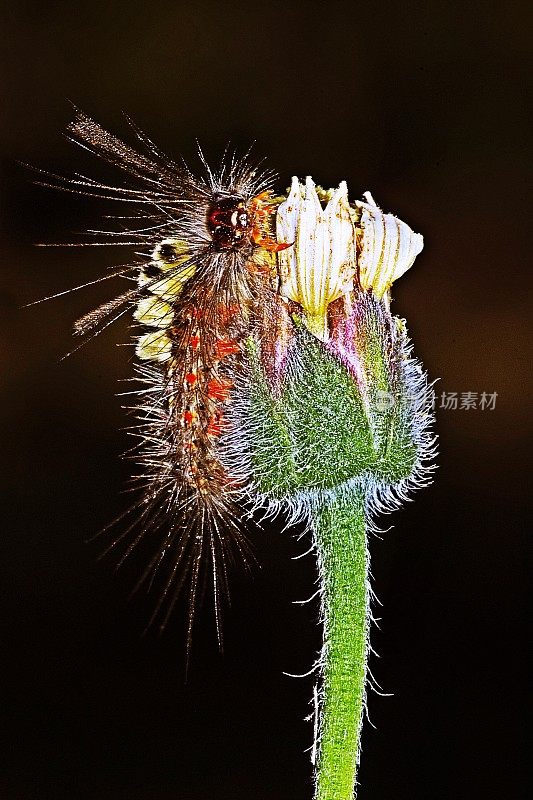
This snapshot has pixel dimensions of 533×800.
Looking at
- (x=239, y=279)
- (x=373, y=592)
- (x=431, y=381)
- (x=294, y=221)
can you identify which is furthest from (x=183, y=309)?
(x=373, y=592)

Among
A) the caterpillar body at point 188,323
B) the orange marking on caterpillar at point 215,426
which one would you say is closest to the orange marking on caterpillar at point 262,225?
the caterpillar body at point 188,323

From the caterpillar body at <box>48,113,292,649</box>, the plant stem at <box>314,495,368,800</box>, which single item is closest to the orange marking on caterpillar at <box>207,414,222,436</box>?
→ the caterpillar body at <box>48,113,292,649</box>

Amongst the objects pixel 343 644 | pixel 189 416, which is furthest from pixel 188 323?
pixel 343 644

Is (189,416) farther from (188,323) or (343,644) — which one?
(343,644)

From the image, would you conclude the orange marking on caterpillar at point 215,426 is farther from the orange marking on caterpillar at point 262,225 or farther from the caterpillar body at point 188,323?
the orange marking on caterpillar at point 262,225

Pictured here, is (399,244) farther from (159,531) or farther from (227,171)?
(159,531)

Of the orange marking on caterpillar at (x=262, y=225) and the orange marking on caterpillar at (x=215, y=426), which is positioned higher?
the orange marking on caterpillar at (x=262, y=225)
